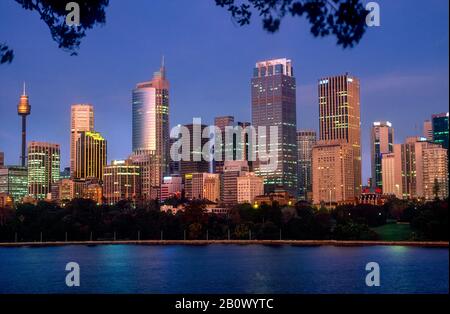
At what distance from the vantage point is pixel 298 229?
136ft

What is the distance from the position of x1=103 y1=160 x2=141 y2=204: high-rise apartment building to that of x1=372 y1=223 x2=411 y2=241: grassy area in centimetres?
3553

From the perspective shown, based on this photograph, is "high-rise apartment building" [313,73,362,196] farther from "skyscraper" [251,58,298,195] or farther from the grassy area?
the grassy area

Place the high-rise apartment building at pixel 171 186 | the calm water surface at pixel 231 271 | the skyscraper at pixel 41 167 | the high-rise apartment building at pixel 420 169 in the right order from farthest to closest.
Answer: the high-rise apartment building at pixel 171 186
the skyscraper at pixel 41 167
the high-rise apartment building at pixel 420 169
the calm water surface at pixel 231 271

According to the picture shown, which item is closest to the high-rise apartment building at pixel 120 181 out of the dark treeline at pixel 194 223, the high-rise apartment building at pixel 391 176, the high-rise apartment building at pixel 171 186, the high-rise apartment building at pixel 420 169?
the high-rise apartment building at pixel 171 186

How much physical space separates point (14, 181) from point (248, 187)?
26282mm

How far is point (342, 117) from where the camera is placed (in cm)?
7494

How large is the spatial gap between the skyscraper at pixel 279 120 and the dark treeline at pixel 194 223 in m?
17.9

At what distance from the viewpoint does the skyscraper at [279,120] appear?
67688mm

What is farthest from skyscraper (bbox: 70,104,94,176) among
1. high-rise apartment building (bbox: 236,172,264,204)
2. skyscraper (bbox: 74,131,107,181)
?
high-rise apartment building (bbox: 236,172,264,204)

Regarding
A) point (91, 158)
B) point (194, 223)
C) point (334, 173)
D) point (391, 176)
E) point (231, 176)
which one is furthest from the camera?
point (91, 158)

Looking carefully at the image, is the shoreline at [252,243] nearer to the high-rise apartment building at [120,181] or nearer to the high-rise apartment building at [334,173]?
the high-rise apartment building at [120,181]

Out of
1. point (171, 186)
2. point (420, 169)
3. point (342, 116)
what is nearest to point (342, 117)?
point (342, 116)

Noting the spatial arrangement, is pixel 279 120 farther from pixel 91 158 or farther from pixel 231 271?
pixel 231 271

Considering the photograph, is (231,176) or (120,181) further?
(231,176)
